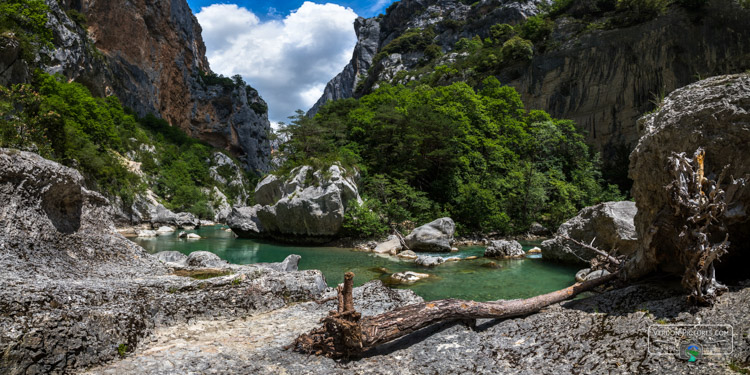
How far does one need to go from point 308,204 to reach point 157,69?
64136mm

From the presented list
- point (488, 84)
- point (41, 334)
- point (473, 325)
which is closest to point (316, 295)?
point (473, 325)

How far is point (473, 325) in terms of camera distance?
5117mm

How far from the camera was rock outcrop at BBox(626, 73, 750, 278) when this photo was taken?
4391mm

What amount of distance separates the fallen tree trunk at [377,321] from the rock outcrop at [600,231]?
6.76 meters

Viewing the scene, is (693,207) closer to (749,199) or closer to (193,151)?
(749,199)

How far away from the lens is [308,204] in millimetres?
22156

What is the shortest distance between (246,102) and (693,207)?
94497mm

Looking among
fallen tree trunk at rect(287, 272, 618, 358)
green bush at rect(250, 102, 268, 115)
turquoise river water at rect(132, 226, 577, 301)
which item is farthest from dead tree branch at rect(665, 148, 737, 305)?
green bush at rect(250, 102, 268, 115)

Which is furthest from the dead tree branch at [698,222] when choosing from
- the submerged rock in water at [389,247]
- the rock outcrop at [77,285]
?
the submerged rock in water at [389,247]

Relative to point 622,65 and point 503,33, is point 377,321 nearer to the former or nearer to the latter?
point 622,65

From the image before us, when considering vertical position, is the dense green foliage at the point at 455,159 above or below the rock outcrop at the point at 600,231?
above

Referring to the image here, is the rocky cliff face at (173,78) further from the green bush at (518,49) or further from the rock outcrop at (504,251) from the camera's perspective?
the rock outcrop at (504,251)

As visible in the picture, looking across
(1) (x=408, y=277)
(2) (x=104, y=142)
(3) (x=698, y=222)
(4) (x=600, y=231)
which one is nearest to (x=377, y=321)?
(3) (x=698, y=222)

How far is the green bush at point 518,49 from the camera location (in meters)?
38.6
